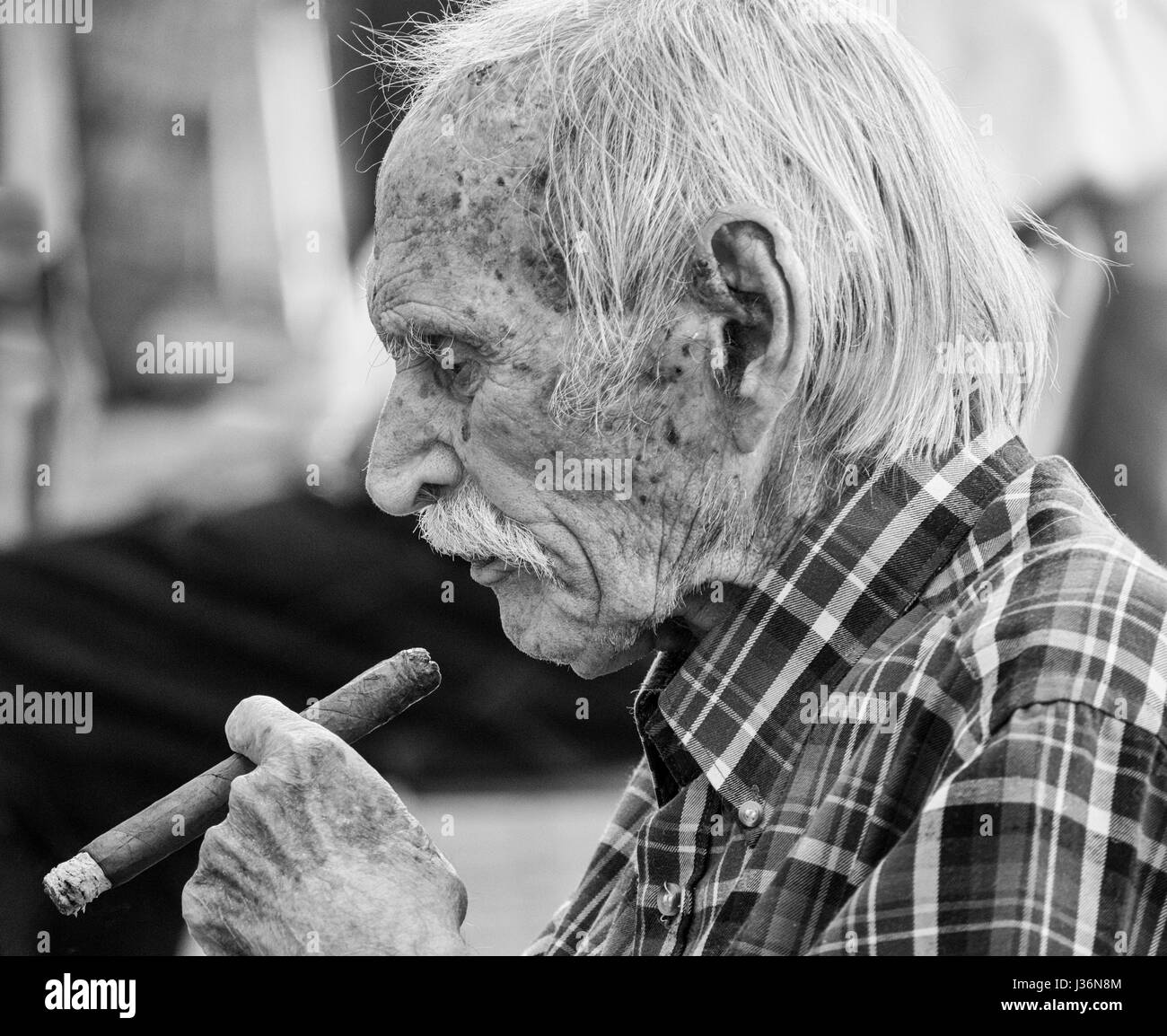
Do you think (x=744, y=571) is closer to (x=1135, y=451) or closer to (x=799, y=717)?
(x=799, y=717)

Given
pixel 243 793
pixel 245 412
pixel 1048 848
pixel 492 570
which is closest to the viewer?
pixel 1048 848

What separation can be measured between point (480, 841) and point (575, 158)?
1610mm

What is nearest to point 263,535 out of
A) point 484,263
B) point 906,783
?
point 484,263

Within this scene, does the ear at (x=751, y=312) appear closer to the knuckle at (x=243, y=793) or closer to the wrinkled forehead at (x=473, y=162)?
the wrinkled forehead at (x=473, y=162)

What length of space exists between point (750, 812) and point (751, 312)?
0.42m

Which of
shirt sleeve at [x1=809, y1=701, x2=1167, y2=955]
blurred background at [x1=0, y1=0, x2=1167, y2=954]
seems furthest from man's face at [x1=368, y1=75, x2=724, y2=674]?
blurred background at [x1=0, y1=0, x2=1167, y2=954]

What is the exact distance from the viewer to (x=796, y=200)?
104cm

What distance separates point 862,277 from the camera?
1.05m

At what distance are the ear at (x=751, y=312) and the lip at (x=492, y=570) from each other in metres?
0.27

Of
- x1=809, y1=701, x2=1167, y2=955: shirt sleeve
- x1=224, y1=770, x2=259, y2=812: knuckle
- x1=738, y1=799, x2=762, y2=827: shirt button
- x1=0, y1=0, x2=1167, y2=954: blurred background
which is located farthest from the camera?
x1=0, y1=0, x2=1167, y2=954: blurred background

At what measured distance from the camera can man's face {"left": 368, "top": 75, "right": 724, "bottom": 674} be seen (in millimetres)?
1088

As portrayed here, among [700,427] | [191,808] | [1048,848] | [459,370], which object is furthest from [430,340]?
[1048,848]

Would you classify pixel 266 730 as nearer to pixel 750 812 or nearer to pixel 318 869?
pixel 318 869

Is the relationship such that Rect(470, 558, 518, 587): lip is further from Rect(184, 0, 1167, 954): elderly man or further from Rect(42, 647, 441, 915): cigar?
Rect(42, 647, 441, 915): cigar
